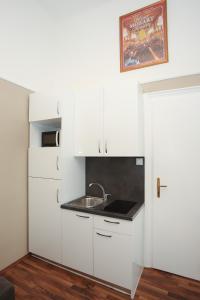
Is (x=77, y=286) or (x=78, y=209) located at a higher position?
(x=78, y=209)

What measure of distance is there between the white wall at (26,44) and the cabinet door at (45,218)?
4.94ft

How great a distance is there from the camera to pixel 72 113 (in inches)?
94.1

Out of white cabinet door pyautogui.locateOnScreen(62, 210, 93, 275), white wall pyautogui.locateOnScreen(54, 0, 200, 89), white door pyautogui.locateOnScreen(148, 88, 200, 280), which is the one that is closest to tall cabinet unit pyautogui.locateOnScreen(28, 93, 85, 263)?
white cabinet door pyautogui.locateOnScreen(62, 210, 93, 275)

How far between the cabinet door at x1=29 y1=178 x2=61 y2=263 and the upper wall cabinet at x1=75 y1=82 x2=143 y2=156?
624mm

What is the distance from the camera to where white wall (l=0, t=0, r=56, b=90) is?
228cm

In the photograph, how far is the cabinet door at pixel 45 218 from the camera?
7.33 feet

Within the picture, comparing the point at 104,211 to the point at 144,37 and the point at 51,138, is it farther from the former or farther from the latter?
the point at 144,37

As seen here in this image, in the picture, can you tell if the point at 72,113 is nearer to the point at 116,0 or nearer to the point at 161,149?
the point at 161,149

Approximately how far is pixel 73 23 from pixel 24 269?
3677 millimetres

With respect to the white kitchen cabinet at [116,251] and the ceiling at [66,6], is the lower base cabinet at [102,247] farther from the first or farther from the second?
the ceiling at [66,6]

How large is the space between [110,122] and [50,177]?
106 centimetres

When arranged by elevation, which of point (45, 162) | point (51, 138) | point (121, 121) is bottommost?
point (45, 162)

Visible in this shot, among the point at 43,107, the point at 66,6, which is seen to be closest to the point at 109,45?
the point at 66,6

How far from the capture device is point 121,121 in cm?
208
